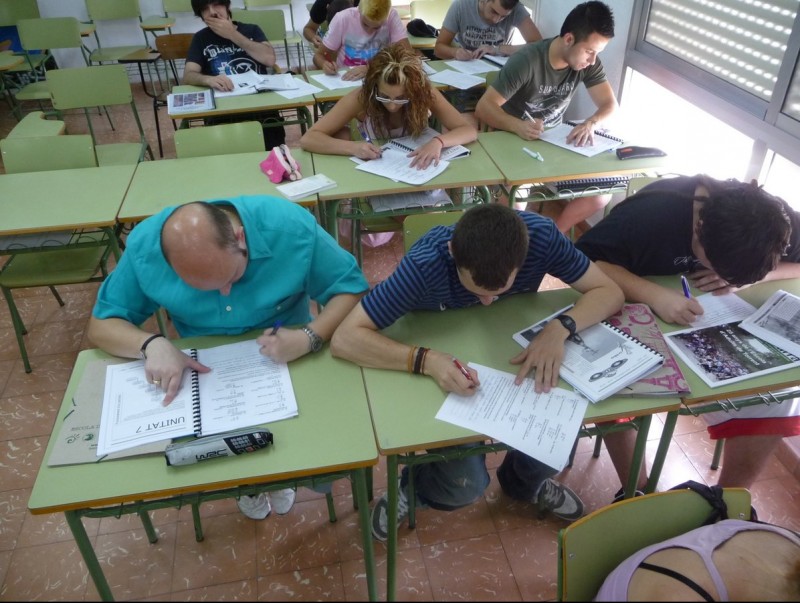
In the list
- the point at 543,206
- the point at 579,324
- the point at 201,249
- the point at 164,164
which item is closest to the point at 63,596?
the point at 201,249

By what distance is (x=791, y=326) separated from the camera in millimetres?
1670

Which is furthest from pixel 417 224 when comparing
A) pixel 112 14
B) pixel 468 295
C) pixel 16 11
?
pixel 16 11

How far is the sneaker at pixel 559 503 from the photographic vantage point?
79.4 inches

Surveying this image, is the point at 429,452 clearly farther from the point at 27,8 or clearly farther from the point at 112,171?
the point at 27,8

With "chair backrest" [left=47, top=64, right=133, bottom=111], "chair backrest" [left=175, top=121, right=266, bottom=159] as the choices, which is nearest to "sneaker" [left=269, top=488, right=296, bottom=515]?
"chair backrest" [left=175, top=121, right=266, bottom=159]

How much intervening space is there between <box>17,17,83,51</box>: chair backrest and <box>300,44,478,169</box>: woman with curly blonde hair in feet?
12.2

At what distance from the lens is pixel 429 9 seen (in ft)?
17.3

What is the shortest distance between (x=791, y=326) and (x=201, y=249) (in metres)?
1.60

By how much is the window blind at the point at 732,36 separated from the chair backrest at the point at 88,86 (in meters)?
3.10

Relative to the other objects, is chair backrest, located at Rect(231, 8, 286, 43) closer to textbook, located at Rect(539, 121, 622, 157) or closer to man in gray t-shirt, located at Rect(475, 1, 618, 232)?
man in gray t-shirt, located at Rect(475, 1, 618, 232)

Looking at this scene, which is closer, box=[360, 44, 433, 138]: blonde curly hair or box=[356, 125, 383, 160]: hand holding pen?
box=[360, 44, 433, 138]: blonde curly hair

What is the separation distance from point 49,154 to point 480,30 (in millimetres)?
2835

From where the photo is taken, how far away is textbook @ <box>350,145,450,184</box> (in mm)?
2574

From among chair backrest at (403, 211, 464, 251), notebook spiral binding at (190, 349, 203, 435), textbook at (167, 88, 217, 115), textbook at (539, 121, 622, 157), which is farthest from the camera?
textbook at (167, 88, 217, 115)
